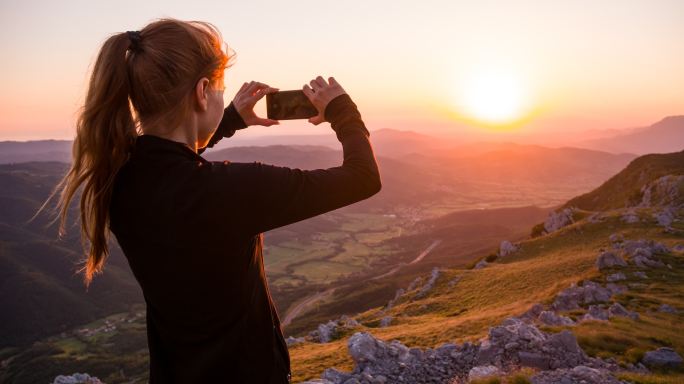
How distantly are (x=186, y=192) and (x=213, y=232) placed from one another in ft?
1.02

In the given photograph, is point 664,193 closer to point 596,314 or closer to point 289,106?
point 596,314

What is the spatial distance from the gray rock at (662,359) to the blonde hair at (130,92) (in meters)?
18.5

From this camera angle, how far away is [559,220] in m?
69.9

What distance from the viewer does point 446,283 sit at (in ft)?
187

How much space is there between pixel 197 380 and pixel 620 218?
2469 inches

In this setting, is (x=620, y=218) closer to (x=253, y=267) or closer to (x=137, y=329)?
(x=253, y=267)

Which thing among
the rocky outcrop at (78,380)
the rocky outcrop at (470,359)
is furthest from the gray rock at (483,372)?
the rocky outcrop at (78,380)

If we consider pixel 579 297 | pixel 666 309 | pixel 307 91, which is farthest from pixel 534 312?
pixel 307 91

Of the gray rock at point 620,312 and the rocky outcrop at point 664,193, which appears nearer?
the gray rock at point 620,312

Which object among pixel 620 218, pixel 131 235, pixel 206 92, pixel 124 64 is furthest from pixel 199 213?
pixel 620 218

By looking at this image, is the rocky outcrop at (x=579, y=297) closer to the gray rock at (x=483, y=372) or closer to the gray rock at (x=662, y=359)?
the gray rock at (x=662, y=359)

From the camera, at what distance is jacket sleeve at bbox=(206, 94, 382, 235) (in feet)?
9.07

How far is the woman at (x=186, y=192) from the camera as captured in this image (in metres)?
2.80

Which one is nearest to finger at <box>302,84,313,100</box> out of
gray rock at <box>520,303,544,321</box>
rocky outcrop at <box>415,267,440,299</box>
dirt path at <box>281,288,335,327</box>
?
gray rock at <box>520,303,544,321</box>
